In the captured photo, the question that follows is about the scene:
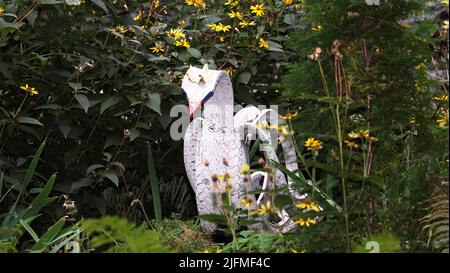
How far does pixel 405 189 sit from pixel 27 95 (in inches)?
85.7

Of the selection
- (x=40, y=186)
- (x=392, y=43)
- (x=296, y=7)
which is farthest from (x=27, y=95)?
(x=392, y=43)

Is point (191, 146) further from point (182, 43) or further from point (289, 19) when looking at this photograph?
→ point (289, 19)

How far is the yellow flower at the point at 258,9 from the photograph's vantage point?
15.2 ft

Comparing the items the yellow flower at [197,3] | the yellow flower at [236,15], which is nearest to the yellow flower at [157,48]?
the yellow flower at [197,3]

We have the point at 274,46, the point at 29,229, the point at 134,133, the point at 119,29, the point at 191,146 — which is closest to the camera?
the point at 29,229

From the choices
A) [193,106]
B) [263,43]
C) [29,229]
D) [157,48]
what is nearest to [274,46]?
[263,43]

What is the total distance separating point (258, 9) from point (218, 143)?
4.14 ft

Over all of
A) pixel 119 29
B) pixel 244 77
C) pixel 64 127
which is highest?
pixel 119 29

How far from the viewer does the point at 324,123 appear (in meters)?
3.39

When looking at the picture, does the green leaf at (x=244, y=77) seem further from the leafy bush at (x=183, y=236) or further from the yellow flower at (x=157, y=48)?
the leafy bush at (x=183, y=236)

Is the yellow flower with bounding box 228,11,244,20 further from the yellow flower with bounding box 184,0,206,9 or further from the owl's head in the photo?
the owl's head

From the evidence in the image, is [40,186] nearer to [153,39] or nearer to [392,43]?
[153,39]

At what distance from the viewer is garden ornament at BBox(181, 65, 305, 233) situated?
3.63 m

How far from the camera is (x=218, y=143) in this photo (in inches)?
145
